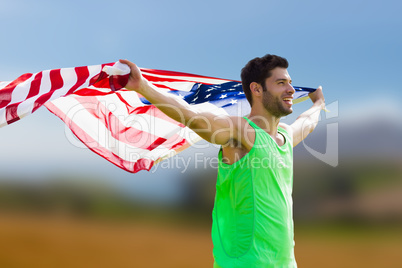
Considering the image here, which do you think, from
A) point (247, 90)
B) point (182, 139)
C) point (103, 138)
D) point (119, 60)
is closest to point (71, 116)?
point (103, 138)

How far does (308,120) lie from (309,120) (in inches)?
0.5

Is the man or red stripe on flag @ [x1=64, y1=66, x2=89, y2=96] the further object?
red stripe on flag @ [x1=64, y1=66, x2=89, y2=96]

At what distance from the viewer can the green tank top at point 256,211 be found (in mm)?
2510

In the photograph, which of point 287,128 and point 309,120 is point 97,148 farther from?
point 309,120

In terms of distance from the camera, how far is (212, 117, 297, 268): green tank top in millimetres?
2510

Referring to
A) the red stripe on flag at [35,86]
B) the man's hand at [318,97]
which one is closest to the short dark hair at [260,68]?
the man's hand at [318,97]

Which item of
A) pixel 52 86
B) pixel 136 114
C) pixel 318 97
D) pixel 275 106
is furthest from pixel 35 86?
pixel 318 97

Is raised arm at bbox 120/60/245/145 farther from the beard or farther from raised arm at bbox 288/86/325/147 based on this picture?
raised arm at bbox 288/86/325/147

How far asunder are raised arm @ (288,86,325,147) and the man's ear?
55 cm

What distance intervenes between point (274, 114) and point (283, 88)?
202mm

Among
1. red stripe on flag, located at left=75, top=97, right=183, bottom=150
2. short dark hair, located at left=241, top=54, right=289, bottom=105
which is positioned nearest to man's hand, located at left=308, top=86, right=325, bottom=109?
short dark hair, located at left=241, top=54, right=289, bottom=105

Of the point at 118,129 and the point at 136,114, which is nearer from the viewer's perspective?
the point at 118,129

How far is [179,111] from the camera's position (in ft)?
7.70

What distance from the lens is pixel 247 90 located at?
2994 millimetres
